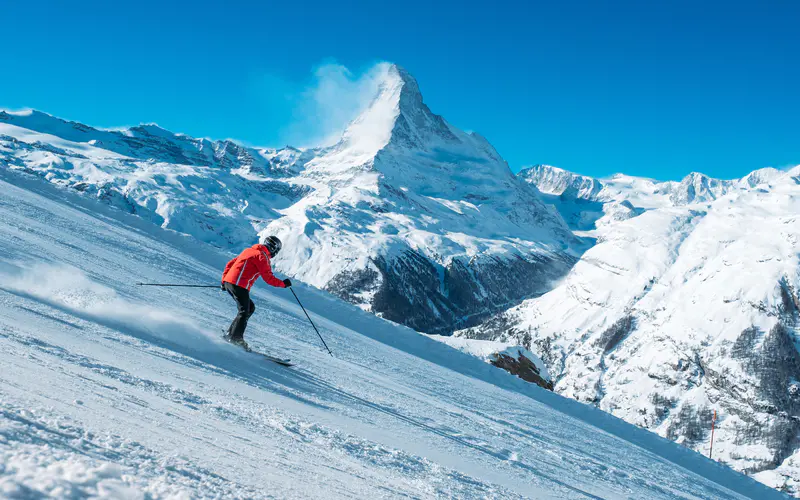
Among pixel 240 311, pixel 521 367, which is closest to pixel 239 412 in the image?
pixel 240 311

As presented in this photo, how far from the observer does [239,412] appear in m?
6.25

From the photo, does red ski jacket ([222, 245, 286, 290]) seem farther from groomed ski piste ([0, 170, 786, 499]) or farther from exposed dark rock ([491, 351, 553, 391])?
exposed dark rock ([491, 351, 553, 391])

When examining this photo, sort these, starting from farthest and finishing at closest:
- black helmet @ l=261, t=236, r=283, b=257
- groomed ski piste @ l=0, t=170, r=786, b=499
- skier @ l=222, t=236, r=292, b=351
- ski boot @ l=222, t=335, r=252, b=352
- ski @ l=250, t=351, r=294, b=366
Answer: black helmet @ l=261, t=236, r=283, b=257 < skier @ l=222, t=236, r=292, b=351 < ski boot @ l=222, t=335, r=252, b=352 < ski @ l=250, t=351, r=294, b=366 < groomed ski piste @ l=0, t=170, r=786, b=499

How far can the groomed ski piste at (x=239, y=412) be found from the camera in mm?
3930

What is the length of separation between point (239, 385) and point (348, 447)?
2.22 meters

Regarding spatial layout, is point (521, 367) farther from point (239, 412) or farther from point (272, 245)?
point (239, 412)

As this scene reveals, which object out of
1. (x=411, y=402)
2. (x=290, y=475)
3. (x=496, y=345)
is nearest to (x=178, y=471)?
(x=290, y=475)

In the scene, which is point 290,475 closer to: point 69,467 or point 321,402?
point 69,467

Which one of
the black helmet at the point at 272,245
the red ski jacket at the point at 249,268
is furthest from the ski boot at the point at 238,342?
the black helmet at the point at 272,245

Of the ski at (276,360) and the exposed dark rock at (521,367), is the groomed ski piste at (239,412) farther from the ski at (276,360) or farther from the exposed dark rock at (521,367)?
the exposed dark rock at (521,367)

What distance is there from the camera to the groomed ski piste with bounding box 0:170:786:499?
3.93 metres

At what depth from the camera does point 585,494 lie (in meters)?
7.83

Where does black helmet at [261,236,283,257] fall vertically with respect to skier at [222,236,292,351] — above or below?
above

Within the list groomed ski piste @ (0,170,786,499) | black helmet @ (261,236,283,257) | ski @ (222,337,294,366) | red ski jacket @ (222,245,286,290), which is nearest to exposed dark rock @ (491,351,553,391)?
groomed ski piste @ (0,170,786,499)
